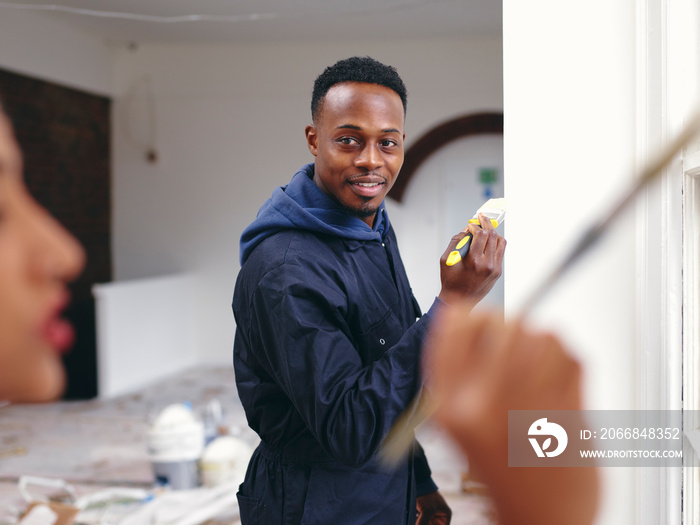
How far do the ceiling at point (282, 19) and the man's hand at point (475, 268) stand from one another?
285 cm

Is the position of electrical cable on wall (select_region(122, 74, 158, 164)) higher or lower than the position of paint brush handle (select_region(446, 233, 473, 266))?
higher

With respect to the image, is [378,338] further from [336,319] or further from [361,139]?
[361,139]

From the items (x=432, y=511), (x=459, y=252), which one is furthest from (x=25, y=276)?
(x=432, y=511)

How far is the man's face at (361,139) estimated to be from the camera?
1.91 feet

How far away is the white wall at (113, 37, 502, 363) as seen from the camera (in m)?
3.79

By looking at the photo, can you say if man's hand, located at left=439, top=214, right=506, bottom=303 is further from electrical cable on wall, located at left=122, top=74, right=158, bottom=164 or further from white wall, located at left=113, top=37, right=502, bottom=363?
electrical cable on wall, located at left=122, top=74, right=158, bottom=164

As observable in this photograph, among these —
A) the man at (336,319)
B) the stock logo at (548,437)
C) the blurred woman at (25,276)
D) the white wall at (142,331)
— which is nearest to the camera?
the blurred woman at (25,276)

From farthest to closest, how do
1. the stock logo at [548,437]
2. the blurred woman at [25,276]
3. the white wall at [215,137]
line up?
1. the white wall at [215,137]
2. the stock logo at [548,437]
3. the blurred woman at [25,276]

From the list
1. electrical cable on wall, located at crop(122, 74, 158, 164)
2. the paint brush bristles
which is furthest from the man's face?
electrical cable on wall, located at crop(122, 74, 158, 164)

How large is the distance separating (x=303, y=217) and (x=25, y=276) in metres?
0.46

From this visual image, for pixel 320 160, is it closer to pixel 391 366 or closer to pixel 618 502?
pixel 391 366

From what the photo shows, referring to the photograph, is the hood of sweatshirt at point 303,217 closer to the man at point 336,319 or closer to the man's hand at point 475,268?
the man at point 336,319

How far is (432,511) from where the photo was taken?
802mm

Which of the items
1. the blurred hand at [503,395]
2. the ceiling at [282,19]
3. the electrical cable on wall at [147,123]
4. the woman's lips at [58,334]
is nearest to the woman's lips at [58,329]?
the woman's lips at [58,334]
